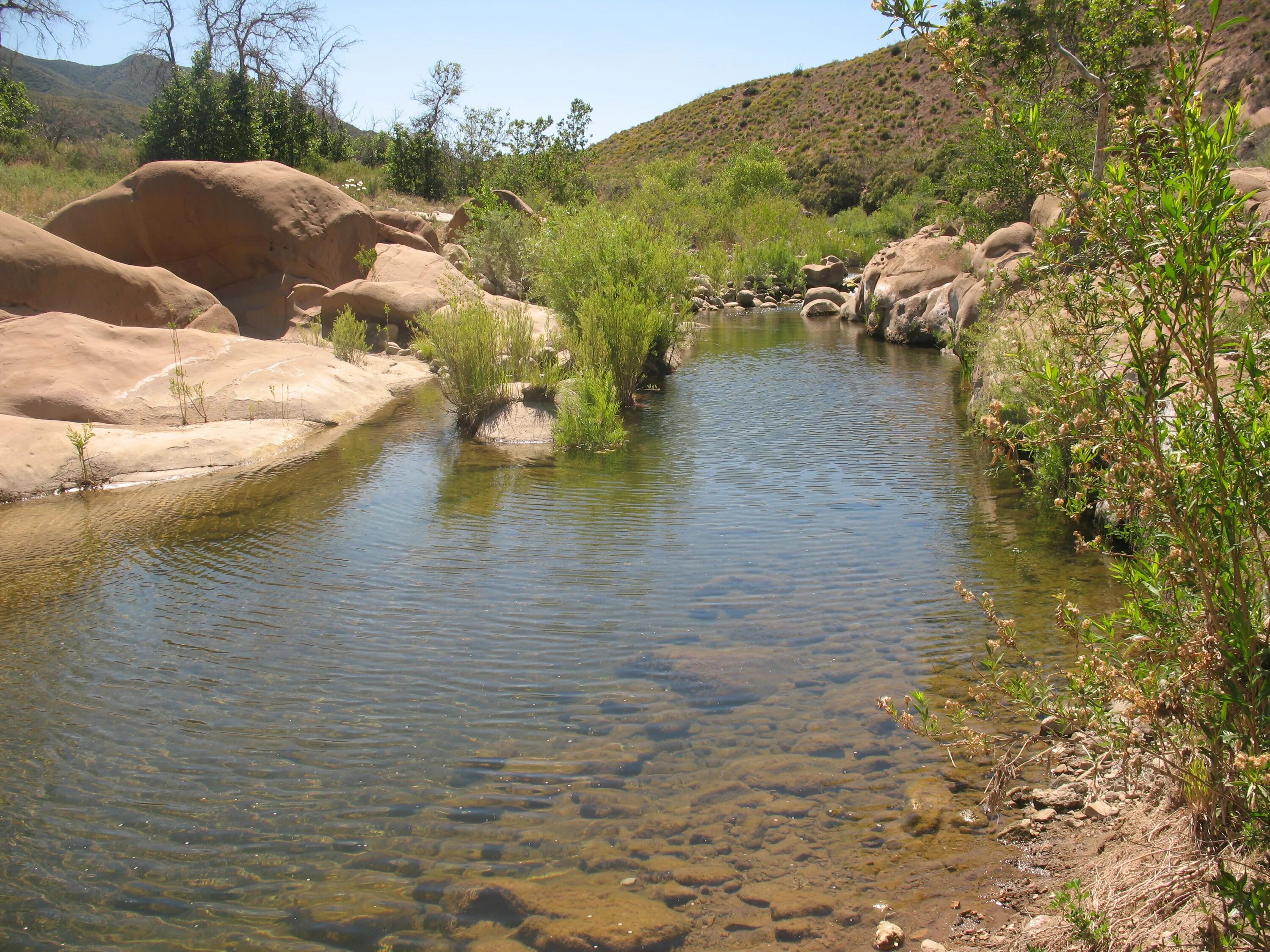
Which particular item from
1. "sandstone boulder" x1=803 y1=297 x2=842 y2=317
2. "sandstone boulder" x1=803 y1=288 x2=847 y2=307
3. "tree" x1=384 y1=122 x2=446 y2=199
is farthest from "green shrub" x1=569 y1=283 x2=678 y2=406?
"tree" x1=384 y1=122 x2=446 y2=199

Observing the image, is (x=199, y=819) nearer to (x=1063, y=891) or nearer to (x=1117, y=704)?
(x=1063, y=891)

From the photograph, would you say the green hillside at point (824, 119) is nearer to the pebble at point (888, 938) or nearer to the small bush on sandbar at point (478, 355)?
the small bush on sandbar at point (478, 355)

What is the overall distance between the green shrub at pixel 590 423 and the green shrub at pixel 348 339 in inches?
205

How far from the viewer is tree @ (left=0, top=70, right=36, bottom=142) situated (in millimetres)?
26406

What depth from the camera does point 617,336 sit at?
39.0 feet

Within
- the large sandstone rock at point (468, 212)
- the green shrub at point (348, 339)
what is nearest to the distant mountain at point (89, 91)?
the large sandstone rock at point (468, 212)

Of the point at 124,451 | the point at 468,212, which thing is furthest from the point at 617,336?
the point at 468,212

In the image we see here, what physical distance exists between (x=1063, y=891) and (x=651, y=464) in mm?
6736

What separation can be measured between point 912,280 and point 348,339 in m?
12.4

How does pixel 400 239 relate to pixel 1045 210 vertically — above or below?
above

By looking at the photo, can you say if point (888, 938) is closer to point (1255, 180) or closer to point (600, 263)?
point (1255, 180)

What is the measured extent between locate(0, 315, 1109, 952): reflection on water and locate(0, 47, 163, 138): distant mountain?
2673 cm

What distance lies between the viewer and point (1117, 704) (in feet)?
12.0

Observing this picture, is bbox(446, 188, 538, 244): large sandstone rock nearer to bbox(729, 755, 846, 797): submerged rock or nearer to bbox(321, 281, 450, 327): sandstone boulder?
bbox(321, 281, 450, 327): sandstone boulder
